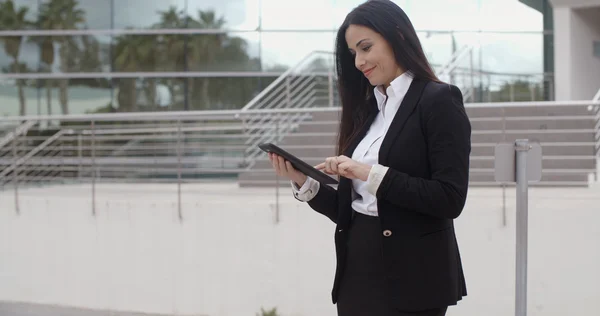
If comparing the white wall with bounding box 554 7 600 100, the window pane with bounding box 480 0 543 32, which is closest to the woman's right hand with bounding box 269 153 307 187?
the white wall with bounding box 554 7 600 100

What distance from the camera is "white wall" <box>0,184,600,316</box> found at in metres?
6.70

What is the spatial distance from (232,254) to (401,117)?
5308 mm

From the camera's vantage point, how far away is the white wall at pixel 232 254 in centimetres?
670

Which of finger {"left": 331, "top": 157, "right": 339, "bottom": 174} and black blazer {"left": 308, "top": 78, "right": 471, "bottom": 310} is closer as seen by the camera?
black blazer {"left": 308, "top": 78, "right": 471, "bottom": 310}

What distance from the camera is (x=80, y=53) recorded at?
566 inches

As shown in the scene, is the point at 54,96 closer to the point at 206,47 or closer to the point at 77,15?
the point at 77,15

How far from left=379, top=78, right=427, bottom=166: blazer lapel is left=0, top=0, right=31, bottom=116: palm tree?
1311 centimetres

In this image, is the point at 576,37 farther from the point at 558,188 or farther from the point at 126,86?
the point at 126,86

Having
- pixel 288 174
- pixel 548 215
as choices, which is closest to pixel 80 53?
pixel 548 215

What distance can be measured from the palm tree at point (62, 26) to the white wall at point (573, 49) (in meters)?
8.43

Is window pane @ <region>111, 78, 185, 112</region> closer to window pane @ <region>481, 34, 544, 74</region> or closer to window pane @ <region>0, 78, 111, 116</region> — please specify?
window pane @ <region>0, 78, 111, 116</region>

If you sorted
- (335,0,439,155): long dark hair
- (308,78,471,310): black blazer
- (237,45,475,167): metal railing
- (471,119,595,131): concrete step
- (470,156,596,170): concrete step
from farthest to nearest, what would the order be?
(237,45,475,167): metal railing
(471,119,595,131): concrete step
(470,156,596,170): concrete step
(335,0,439,155): long dark hair
(308,78,471,310): black blazer

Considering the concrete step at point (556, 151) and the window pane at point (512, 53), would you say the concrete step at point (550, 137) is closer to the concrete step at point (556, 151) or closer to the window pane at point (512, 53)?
the concrete step at point (556, 151)

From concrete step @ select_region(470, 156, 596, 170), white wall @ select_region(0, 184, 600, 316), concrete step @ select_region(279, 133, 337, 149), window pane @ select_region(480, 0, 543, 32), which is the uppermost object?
window pane @ select_region(480, 0, 543, 32)
